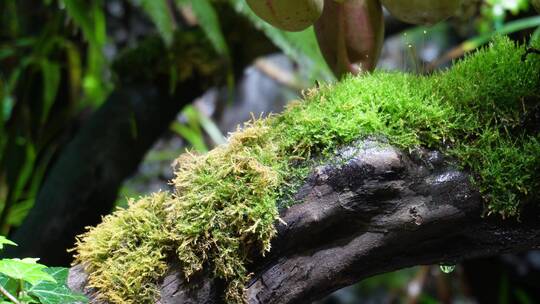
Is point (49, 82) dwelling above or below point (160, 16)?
above

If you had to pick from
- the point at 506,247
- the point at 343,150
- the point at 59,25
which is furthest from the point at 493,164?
the point at 59,25

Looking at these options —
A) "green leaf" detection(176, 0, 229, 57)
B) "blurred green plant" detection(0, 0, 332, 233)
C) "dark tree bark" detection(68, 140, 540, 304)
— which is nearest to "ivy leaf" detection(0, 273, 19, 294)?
"dark tree bark" detection(68, 140, 540, 304)

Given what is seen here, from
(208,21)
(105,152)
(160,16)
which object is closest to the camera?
(160,16)

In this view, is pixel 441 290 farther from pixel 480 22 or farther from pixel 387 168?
pixel 387 168

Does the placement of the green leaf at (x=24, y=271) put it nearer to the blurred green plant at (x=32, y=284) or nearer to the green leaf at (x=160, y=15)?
→ the blurred green plant at (x=32, y=284)

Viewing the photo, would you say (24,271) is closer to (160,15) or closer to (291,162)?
(291,162)

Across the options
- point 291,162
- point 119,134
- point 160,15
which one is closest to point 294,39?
point 160,15

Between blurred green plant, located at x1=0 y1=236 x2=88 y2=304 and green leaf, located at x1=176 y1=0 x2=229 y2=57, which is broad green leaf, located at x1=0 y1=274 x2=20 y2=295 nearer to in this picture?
blurred green plant, located at x1=0 y1=236 x2=88 y2=304
